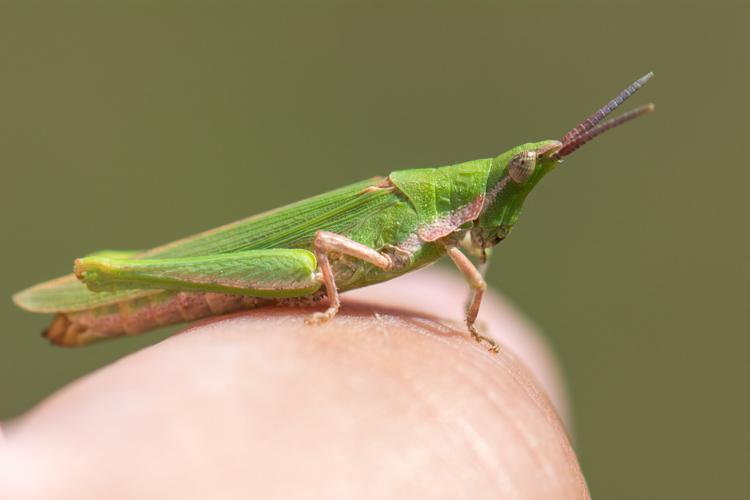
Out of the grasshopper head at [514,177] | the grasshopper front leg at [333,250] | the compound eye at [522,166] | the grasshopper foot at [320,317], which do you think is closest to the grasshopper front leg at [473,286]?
the grasshopper head at [514,177]

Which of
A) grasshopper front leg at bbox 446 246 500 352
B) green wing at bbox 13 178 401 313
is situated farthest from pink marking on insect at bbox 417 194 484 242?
green wing at bbox 13 178 401 313

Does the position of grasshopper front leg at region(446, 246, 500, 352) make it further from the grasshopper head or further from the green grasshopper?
the grasshopper head

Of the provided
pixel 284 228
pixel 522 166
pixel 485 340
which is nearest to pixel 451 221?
pixel 522 166

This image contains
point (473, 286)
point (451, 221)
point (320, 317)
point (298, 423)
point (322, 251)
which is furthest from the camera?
point (451, 221)

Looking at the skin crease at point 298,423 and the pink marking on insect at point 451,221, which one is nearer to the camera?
the skin crease at point 298,423

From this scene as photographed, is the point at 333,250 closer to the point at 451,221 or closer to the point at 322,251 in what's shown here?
the point at 322,251

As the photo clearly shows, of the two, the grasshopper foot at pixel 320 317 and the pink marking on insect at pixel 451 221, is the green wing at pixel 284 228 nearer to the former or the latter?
the pink marking on insect at pixel 451 221

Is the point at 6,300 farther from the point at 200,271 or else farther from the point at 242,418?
the point at 242,418
